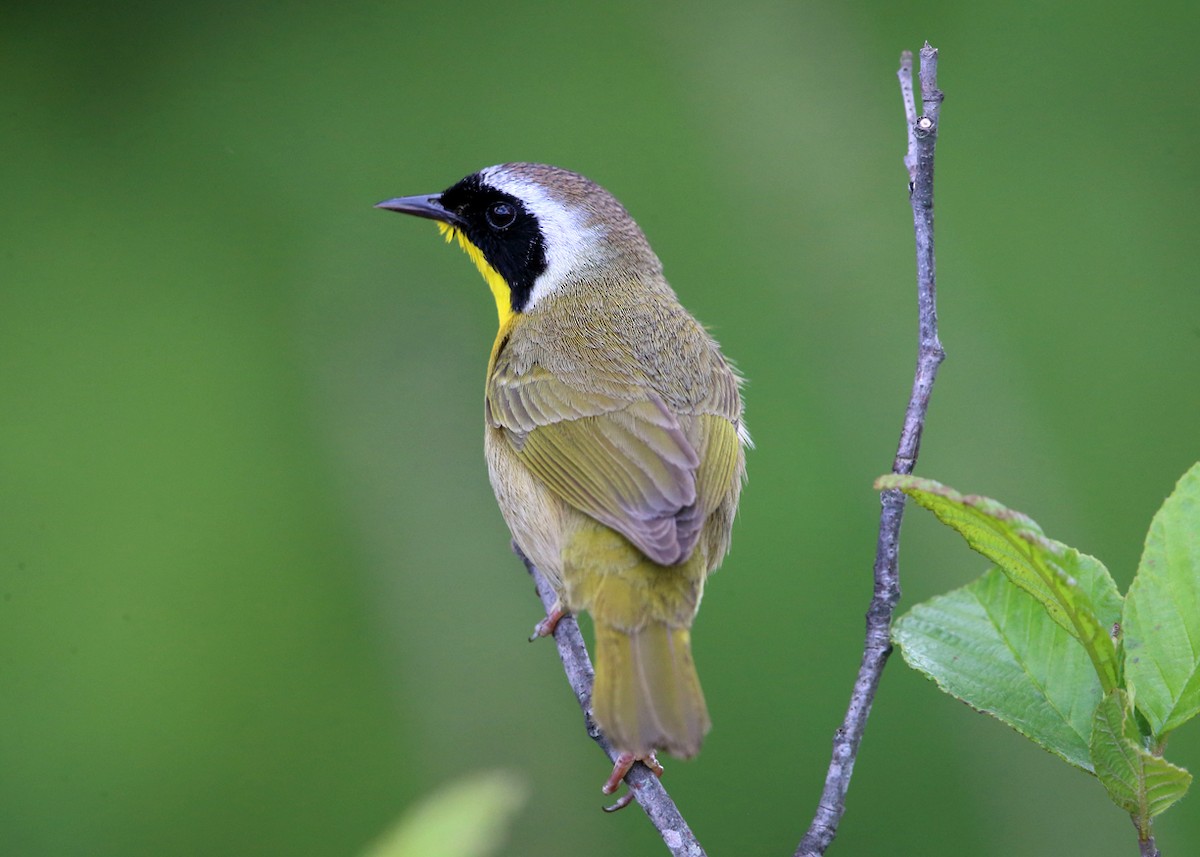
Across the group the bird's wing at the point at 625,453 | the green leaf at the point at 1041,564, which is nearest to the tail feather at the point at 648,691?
the bird's wing at the point at 625,453

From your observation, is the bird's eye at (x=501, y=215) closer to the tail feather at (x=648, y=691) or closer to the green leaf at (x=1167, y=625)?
the tail feather at (x=648, y=691)

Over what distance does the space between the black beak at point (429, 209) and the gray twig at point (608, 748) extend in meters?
1.21

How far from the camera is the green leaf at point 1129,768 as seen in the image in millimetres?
1675

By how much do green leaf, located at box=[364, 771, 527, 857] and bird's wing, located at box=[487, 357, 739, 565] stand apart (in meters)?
1.39

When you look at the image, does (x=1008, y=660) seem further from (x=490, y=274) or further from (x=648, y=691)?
(x=490, y=274)

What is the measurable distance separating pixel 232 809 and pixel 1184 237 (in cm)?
487

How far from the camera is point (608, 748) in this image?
3.23 metres

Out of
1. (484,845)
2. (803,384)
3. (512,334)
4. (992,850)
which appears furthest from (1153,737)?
(803,384)

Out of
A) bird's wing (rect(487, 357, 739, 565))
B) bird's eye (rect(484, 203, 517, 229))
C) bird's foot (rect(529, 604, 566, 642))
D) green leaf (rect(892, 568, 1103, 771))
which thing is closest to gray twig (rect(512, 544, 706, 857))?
bird's foot (rect(529, 604, 566, 642))

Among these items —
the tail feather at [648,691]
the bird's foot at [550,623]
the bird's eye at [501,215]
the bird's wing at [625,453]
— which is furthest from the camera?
the bird's eye at [501,215]

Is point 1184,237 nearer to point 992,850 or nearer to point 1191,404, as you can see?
point 1191,404

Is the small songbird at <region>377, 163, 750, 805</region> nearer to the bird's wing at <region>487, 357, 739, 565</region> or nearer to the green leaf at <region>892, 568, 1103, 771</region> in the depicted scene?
the bird's wing at <region>487, 357, 739, 565</region>

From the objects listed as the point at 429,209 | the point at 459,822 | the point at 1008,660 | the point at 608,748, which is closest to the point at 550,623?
the point at 608,748

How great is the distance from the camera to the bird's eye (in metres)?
4.31
